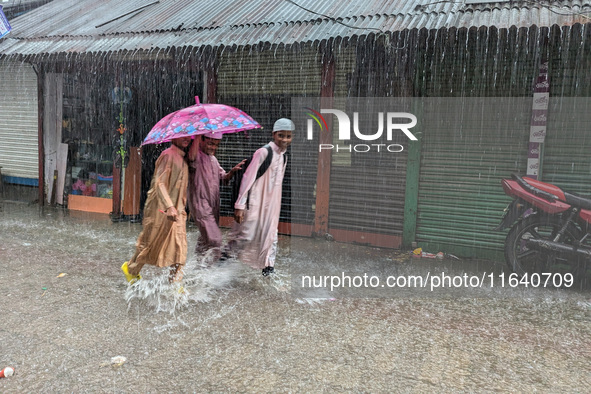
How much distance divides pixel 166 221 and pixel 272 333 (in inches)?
59.0

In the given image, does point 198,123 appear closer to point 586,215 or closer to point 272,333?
point 272,333

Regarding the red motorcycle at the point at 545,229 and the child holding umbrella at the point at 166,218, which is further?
the red motorcycle at the point at 545,229

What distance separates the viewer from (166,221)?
4.41 meters

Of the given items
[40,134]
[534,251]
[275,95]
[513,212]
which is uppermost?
[275,95]

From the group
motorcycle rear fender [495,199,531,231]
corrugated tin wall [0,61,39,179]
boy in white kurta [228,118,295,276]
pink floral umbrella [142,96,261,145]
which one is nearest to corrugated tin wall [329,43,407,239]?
motorcycle rear fender [495,199,531,231]

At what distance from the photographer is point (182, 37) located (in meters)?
6.96

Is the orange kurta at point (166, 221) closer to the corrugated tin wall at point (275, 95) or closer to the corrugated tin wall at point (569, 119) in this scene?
the corrugated tin wall at point (275, 95)

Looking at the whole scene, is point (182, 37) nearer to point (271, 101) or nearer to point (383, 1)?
point (271, 101)

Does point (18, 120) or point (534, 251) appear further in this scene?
point (18, 120)

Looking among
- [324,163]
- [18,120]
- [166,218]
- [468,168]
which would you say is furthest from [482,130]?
[18,120]

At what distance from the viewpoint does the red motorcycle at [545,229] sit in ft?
16.8

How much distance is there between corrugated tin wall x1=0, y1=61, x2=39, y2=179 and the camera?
31.9 feet

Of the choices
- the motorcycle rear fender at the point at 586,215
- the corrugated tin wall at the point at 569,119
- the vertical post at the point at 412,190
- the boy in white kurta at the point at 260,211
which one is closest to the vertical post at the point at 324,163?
the vertical post at the point at 412,190

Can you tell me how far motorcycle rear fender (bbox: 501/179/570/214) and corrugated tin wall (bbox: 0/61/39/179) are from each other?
9.18 metres
